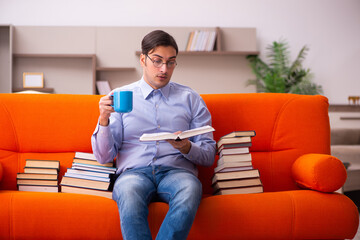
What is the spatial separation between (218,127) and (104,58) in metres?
3.26

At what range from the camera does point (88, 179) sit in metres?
1.79

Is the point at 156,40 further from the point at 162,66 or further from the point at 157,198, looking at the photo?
the point at 157,198

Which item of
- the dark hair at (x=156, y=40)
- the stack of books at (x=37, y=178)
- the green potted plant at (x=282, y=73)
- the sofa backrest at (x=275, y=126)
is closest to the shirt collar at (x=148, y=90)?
the dark hair at (x=156, y=40)

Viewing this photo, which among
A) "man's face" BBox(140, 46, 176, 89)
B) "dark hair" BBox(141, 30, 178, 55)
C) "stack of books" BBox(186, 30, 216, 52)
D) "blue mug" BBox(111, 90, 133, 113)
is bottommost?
"blue mug" BBox(111, 90, 133, 113)

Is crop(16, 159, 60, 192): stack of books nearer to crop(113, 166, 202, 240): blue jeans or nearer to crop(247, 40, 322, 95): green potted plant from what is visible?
crop(113, 166, 202, 240): blue jeans

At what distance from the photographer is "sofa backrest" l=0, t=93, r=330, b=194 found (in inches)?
80.5

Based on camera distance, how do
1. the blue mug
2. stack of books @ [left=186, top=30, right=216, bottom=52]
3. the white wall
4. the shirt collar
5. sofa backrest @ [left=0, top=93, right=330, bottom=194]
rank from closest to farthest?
the blue mug → the shirt collar → sofa backrest @ [left=0, top=93, right=330, bottom=194] → stack of books @ [left=186, top=30, right=216, bottom=52] → the white wall

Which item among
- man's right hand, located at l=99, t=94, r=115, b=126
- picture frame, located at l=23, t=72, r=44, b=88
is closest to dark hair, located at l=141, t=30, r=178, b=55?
man's right hand, located at l=99, t=94, r=115, b=126

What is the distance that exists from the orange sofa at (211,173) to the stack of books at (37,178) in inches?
3.8

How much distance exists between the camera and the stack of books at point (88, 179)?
5.80 ft

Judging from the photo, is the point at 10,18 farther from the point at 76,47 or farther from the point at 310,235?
the point at 310,235

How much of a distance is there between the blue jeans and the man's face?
0.44 m

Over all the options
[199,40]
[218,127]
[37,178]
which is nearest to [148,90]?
[218,127]

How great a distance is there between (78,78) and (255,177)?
12.4 feet
